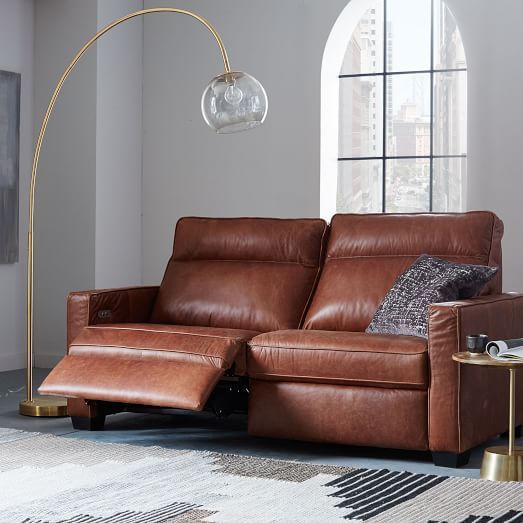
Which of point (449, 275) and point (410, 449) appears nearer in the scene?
point (410, 449)

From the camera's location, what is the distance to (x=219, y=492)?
3.18 meters

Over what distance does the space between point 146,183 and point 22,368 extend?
1.39 metres

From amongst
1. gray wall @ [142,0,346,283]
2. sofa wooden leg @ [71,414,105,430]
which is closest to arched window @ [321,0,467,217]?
gray wall @ [142,0,346,283]

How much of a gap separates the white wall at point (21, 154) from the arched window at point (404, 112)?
189cm

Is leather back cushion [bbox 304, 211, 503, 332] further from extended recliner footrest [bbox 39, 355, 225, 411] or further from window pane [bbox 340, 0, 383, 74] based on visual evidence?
window pane [bbox 340, 0, 383, 74]

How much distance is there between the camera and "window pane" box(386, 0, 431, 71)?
680 cm

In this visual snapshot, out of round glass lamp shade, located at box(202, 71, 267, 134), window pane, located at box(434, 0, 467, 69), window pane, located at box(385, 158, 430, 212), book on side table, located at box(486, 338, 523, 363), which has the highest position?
window pane, located at box(434, 0, 467, 69)

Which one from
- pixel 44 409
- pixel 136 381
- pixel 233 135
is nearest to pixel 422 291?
pixel 136 381

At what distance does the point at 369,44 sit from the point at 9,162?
2.54 meters

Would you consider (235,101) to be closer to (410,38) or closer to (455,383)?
(455,383)

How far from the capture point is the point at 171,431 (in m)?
4.31

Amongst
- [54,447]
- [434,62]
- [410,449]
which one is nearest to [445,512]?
[410,449]

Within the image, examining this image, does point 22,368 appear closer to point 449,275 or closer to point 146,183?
point 146,183

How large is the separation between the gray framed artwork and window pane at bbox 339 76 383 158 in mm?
2181
